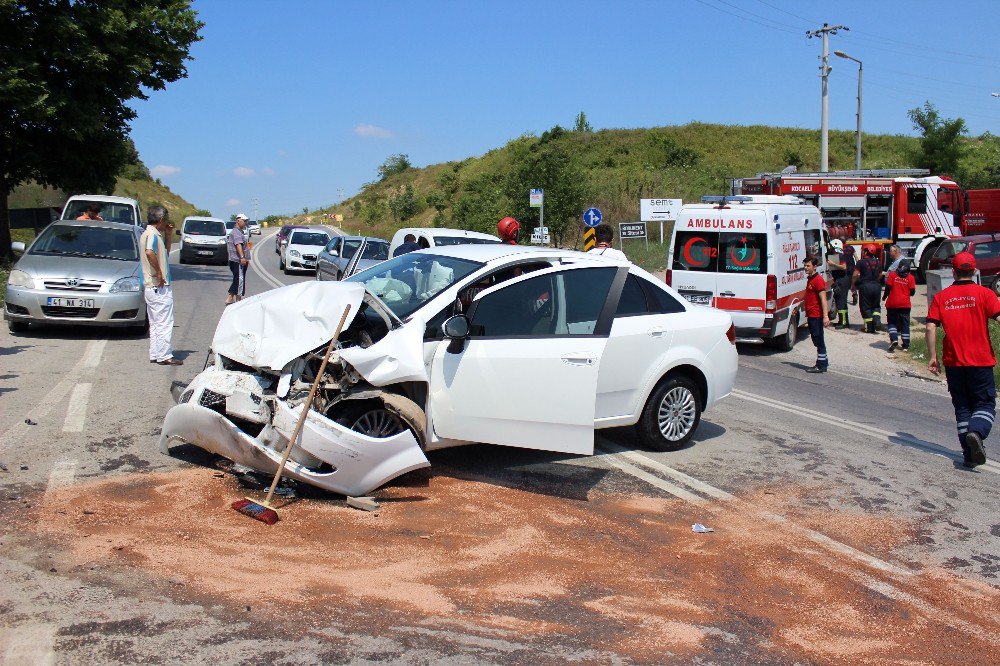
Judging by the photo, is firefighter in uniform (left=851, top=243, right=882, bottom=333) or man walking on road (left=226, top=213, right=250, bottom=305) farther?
firefighter in uniform (left=851, top=243, right=882, bottom=333)

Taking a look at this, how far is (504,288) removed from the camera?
21.9 feet

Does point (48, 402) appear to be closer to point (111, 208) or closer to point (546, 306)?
point (546, 306)

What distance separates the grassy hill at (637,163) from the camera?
44.2 metres

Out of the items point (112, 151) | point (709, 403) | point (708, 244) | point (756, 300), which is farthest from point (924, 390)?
point (112, 151)

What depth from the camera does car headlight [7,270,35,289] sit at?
12.1m

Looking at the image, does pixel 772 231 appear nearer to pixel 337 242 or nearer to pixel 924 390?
pixel 924 390

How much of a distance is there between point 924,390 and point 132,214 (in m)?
15.6

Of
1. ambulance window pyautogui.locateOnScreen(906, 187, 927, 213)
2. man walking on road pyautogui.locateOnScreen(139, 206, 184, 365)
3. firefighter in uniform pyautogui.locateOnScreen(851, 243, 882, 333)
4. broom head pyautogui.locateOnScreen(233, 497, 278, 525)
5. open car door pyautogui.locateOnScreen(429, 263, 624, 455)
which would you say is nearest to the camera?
broom head pyautogui.locateOnScreen(233, 497, 278, 525)

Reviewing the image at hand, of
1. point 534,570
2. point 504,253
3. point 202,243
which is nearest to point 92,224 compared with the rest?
point 504,253

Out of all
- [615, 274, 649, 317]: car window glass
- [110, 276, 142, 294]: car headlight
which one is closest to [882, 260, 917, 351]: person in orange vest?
[615, 274, 649, 317]: car window glass

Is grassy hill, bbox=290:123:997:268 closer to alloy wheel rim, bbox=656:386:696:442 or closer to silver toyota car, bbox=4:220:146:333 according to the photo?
silver toyota car, bbox=4:220:146:333

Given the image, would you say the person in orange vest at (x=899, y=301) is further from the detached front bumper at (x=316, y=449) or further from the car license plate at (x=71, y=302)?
the car license plate at (x=71, y=302)

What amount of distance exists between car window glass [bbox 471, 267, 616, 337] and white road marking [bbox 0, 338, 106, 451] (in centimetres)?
380

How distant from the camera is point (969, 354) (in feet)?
26.6
